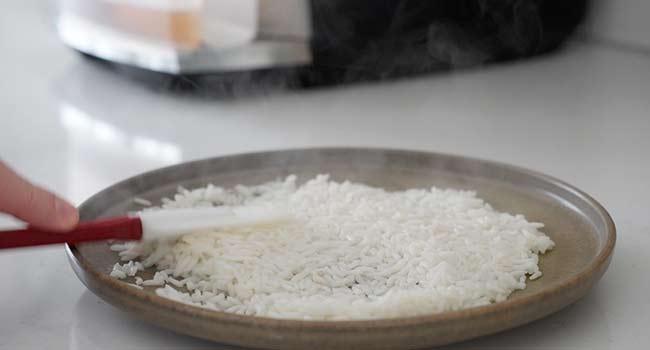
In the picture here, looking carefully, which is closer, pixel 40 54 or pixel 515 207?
pixel 515 207

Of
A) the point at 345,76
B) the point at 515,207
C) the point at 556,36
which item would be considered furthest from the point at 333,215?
the point at 556,36

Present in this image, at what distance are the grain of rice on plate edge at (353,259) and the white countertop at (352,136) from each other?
0.14ft

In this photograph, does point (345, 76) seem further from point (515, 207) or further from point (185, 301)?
point (185, 301)

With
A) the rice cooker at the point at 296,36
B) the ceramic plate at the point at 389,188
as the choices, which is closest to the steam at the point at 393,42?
the rice cooker at the point at 296,36

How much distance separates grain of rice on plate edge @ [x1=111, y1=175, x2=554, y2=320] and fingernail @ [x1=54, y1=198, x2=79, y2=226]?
6 centimetres

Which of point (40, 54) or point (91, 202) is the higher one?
point (91, 202)

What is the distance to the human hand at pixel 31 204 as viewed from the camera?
0.71 meters

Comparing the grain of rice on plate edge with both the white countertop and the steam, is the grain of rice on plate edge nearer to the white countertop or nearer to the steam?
the white countertop

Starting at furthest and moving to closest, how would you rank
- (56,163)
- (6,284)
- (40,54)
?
1. (40,54)
2. (56,163)
3. (6,284)

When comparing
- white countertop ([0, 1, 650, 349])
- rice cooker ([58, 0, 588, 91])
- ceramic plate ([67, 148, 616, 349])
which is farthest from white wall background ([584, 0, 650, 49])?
ceramic plate ([67, 148, 616, 349])

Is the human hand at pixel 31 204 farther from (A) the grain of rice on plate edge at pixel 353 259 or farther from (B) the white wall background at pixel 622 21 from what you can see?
(B) the white wall background at pixel 622 21

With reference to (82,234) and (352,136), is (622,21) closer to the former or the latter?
(352,136)

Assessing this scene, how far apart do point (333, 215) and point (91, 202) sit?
0.24m

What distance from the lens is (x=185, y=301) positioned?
698mm
